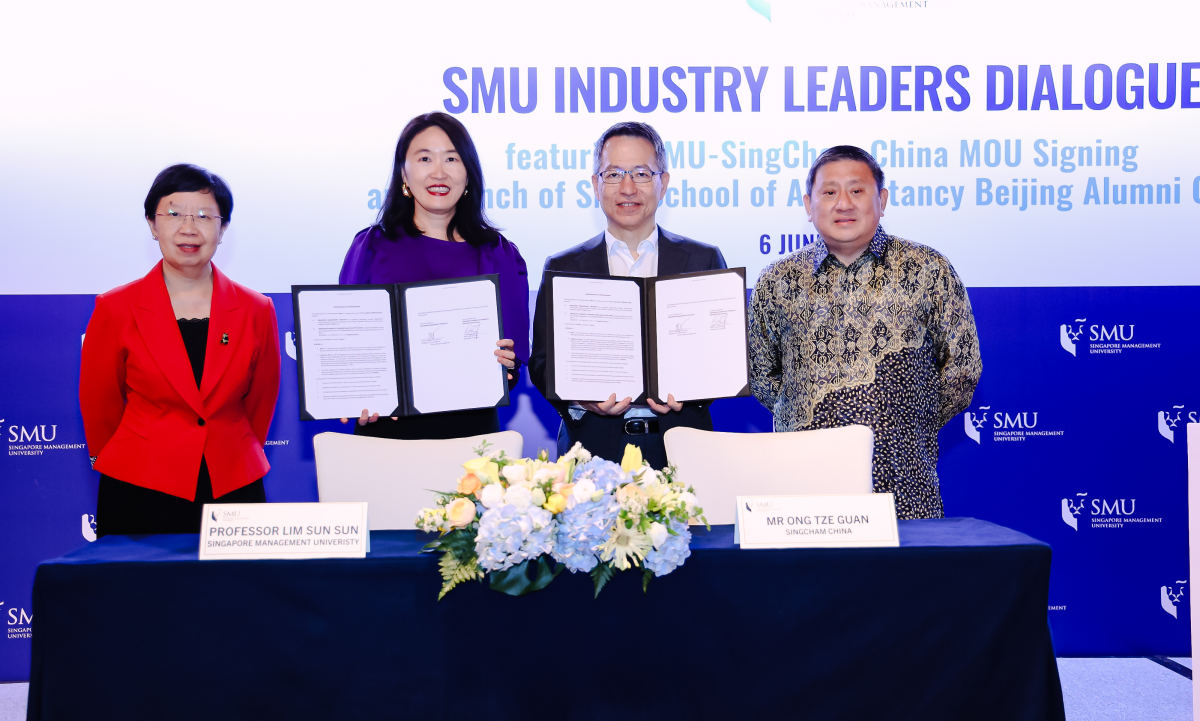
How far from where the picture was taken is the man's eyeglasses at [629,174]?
2883mm

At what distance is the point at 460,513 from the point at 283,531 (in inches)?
16.4

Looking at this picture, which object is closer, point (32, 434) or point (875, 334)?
point (875, 334)

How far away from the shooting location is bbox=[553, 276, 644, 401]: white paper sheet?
259 centimetres

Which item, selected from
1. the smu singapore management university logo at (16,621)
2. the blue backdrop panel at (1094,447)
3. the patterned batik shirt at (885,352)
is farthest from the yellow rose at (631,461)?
the smu singapore management university logo at (16,621)

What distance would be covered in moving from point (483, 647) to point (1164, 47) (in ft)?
13.6

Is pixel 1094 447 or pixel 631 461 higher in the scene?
pixel 631 461

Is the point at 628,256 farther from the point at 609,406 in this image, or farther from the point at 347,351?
the point at 347,351

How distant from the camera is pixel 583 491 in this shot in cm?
153

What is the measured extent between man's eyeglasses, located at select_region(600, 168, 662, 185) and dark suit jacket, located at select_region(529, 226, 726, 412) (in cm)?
21

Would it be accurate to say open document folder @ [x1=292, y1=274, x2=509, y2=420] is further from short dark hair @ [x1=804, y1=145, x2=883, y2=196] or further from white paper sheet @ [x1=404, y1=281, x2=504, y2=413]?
short dark hair @ [x1=804, y1=145, x2=883, y2=196]

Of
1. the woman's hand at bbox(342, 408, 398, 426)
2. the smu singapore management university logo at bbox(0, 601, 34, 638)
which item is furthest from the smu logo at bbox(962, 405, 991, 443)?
the smu singapore management university logo at bbox(0, 601, 34, 638)

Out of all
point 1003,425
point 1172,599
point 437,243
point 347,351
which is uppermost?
point 437,243

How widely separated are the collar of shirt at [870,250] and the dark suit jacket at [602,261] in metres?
0.32

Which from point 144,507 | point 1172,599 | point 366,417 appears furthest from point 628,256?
point 1172,599
